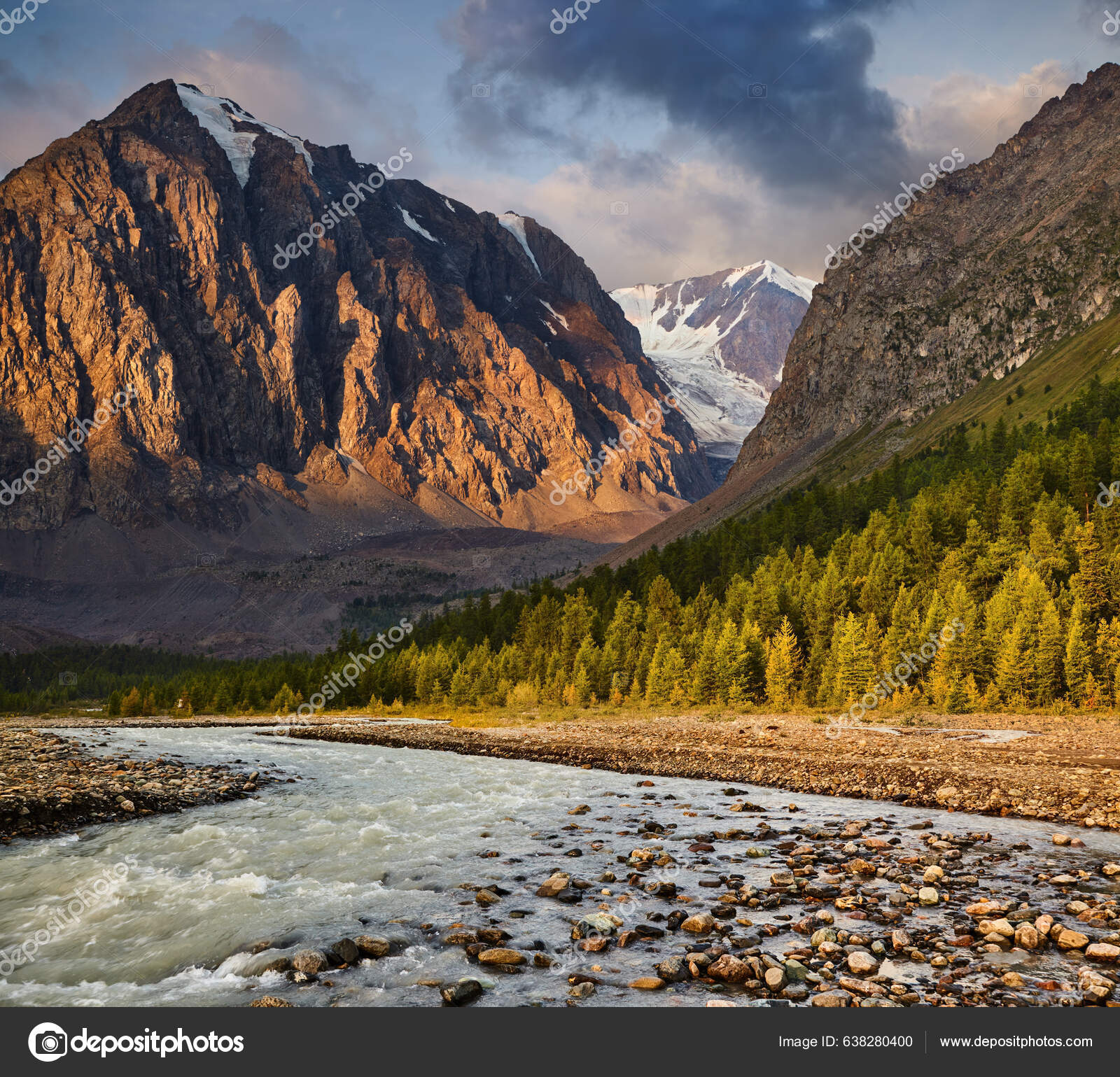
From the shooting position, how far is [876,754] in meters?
39.1

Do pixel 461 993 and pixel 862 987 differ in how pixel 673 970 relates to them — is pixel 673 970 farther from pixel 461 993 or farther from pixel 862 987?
pixel 461 993

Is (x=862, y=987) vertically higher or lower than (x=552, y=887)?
higher

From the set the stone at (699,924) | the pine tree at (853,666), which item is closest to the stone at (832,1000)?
the stone at (699,924)

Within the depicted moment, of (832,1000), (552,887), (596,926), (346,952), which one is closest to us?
(832,1000)

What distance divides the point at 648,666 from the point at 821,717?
27413mm

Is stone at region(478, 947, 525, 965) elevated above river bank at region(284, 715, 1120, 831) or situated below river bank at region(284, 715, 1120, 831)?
above

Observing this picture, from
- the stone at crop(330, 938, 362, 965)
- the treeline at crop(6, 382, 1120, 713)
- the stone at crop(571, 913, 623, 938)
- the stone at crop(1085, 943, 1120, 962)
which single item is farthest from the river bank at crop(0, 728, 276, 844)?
the treeline at crop(6, 382, 1120, 713)

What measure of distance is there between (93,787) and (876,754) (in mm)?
35010

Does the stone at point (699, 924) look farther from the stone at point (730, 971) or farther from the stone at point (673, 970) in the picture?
the stone at point (730, 971)

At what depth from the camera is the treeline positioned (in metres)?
57.8

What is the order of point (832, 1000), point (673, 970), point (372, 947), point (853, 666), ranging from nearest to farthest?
point (832, 1000) → point (673, 970) → point (372, 947) → point (853, 666)

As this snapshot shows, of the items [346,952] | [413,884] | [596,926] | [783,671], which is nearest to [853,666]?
[783,671]

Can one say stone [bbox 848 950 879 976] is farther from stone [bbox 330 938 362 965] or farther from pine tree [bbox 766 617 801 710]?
pine tree [bbox 766 617 801 710]
